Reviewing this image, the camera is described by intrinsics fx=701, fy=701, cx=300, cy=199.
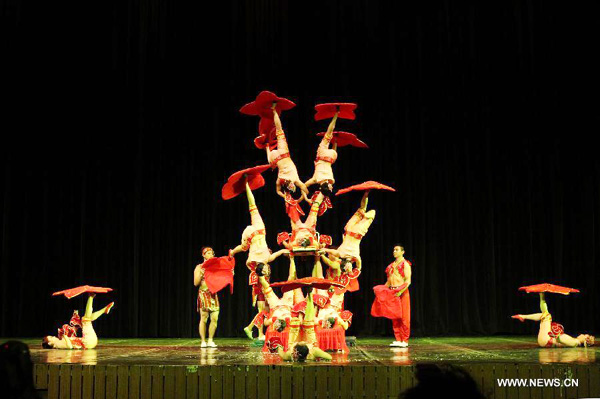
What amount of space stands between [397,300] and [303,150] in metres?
3.35

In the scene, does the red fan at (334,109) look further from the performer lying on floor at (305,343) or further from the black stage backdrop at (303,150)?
the black stage backdrop at (303,150)

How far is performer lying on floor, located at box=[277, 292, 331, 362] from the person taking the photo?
520 centimetres

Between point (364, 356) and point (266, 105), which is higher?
point (266, 105)

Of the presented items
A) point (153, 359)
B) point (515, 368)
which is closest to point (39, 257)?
point (153, 359)

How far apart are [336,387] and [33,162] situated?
7018 mm

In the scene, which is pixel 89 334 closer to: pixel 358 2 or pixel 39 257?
pixel 39 257

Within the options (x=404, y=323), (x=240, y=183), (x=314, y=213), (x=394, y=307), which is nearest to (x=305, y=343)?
(x=314, y=213)

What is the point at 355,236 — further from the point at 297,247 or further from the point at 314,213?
the point at 297,247

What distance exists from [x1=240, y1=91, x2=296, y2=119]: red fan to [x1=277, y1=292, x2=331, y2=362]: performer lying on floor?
1.88 metres

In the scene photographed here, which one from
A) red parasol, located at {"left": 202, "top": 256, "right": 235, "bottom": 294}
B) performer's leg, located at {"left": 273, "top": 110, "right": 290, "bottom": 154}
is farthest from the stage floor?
performer's leg, located at {"left": 273, "top": 110, "right": 290, "bottom": 154}

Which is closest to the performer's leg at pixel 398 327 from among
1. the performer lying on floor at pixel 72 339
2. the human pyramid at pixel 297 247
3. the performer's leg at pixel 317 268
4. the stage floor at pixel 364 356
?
the stage floor at pixel 364 356

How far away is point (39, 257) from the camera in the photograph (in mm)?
10133

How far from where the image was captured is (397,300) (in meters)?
7.22

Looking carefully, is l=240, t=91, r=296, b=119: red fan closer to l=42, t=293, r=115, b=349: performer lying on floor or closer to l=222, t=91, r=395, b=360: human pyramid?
l=222, t=91, r=395, b=360: human pyramid
